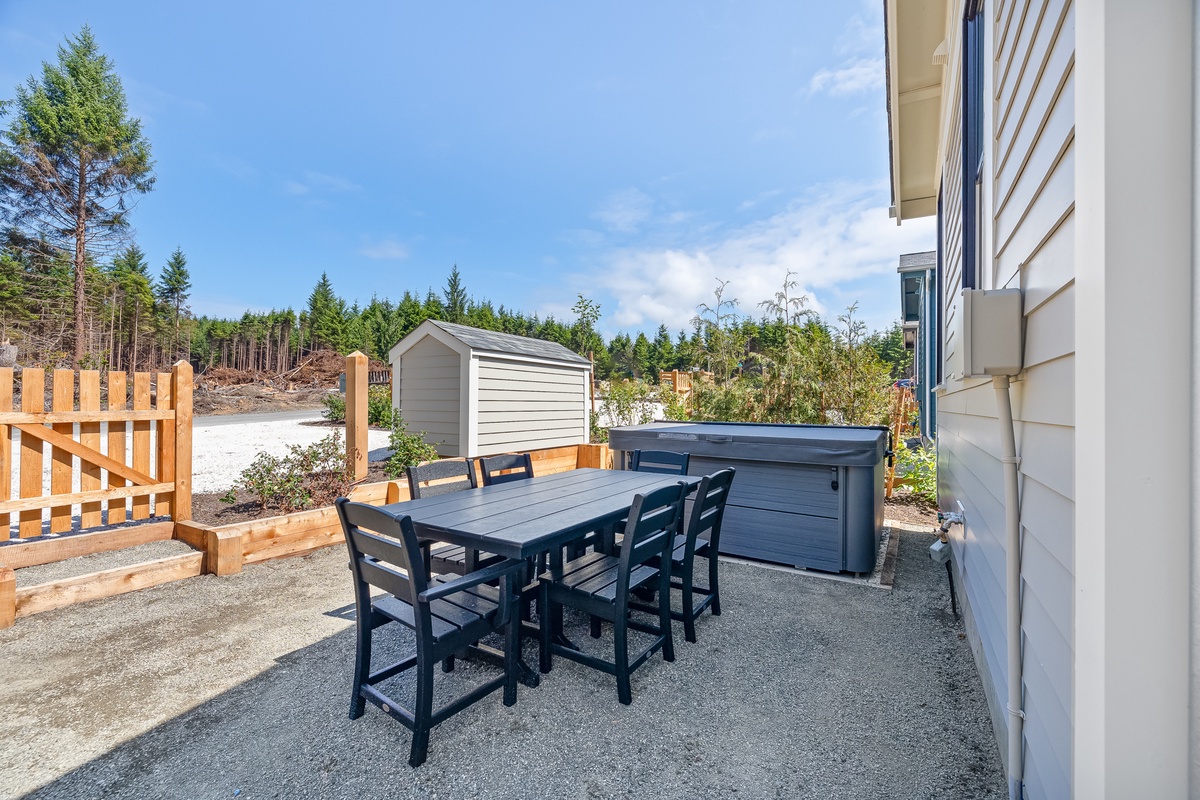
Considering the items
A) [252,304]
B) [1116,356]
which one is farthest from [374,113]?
[252,304]

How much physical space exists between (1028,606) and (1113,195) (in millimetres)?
1084

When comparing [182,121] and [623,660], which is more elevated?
[182,121]

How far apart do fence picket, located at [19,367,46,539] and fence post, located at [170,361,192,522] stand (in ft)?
2.36

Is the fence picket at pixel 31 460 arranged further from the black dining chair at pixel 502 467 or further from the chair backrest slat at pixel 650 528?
the chair backrest slat at pixel 650 528

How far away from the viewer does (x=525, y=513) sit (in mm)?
2332

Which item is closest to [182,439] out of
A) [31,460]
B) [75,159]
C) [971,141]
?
[31,460]

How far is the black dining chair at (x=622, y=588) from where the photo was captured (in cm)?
214

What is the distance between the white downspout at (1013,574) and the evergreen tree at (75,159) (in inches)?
834

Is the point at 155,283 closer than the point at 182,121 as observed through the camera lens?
No

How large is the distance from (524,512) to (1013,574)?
1763mm

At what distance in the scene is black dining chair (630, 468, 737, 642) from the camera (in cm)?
259

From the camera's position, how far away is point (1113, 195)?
30.0 inches

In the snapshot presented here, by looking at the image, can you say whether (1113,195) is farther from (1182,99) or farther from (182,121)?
(182,121)

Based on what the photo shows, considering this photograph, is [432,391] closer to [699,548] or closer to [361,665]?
[699,548]
